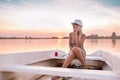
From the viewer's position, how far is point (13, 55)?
2.84 meters

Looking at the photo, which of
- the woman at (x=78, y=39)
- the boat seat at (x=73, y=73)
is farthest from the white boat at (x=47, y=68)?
the woman at (x=78, y=39)

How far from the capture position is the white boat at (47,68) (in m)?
2.21

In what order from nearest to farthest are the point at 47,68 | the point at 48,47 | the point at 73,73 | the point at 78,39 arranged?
the point at 73,73, the point at 47,68, the point at 78,39, the point at 48,47

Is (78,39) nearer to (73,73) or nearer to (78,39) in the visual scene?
(78,39)

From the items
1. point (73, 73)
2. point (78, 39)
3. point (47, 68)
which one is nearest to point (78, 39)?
point (78, 39)

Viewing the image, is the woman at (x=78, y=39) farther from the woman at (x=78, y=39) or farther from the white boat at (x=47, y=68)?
the white boat at (x=47, y=68)

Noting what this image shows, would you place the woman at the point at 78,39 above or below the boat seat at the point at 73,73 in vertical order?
above

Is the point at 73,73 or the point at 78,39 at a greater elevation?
the point at 78,39

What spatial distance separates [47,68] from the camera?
243cm

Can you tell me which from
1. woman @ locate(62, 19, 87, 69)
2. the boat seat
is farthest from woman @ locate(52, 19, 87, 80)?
the boat seat

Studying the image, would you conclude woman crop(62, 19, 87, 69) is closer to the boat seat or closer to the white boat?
the white boat

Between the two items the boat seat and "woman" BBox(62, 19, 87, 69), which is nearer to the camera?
the boat seat

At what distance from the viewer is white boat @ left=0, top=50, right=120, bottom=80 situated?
2.21 m

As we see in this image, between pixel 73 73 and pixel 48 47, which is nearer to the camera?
pixel 73 73
